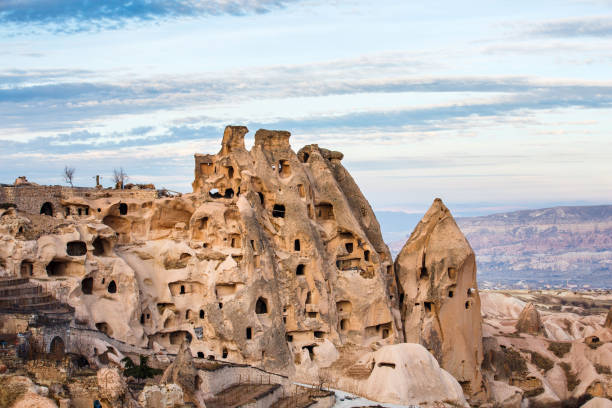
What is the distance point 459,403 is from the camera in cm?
4597

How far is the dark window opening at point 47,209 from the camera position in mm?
51062

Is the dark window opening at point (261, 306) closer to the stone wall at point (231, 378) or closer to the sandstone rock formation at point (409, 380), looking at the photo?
the sandstone rock formation at point (409, 380)

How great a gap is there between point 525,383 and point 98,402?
37.0 metres

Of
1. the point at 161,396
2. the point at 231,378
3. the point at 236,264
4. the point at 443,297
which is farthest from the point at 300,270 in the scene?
the point at 161,396

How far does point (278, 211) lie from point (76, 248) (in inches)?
477

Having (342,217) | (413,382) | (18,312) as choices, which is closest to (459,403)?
(413,382)

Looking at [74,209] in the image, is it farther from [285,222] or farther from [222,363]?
[222,363]

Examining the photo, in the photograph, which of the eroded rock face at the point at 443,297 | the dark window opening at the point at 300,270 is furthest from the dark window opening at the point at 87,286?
the eroded rock face at the point at 443,297

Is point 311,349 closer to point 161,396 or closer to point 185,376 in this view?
point 185,376

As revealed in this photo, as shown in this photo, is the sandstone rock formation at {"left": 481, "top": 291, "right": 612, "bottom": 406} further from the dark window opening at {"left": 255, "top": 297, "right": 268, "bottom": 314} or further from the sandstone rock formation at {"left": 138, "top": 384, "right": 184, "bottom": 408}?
the sandstone rock formation at {"left": 138, "top": 384, "right": 184, "bottom": 408}

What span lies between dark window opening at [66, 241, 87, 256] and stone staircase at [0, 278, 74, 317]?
4.23m

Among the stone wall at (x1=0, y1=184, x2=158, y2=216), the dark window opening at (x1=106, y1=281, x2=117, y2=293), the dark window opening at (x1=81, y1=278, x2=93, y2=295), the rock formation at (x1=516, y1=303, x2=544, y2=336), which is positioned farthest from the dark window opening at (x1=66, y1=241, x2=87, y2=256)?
the rock formation at (x1=516, y1=303, x2=544, y2=336)

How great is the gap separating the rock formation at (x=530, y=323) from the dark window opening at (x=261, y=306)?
87.2 feet

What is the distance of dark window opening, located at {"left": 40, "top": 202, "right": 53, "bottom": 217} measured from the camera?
51.1m
